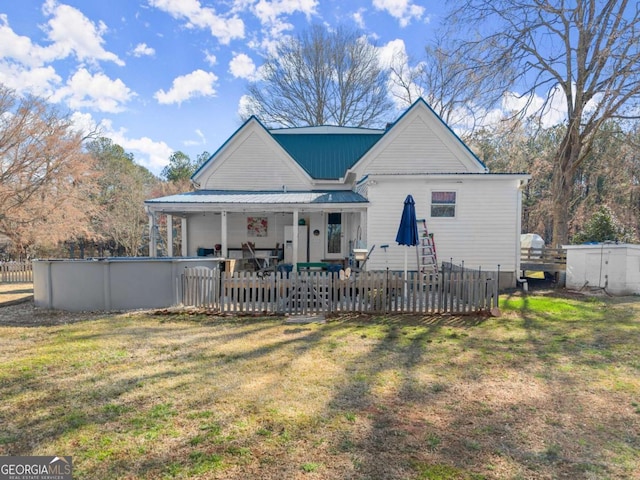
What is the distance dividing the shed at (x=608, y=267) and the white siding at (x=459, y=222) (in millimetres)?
2510

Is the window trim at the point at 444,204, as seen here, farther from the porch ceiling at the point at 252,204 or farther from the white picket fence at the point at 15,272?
the white picket fence at the point at 15,272

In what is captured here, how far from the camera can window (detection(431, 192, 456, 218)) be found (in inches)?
519

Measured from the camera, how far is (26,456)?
3.16 meters

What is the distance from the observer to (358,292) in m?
9.09

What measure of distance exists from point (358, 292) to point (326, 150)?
12.6 meters

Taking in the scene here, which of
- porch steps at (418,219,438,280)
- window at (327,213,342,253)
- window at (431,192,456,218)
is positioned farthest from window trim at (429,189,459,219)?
window at (327,213,342,253)

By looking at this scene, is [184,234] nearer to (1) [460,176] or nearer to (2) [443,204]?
(2) [443,204]

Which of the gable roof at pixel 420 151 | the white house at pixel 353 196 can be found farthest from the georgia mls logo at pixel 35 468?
the gable roof at pixel 420 151

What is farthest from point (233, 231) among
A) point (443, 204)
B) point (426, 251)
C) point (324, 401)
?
point (324, 401)

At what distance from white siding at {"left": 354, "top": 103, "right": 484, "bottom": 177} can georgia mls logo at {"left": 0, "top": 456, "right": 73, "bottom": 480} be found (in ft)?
46.1

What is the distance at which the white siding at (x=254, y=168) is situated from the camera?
1756cm

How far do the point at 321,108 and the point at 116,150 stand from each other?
2343cm

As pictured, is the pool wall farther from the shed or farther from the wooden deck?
the shed

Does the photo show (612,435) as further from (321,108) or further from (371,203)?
(321,108)
